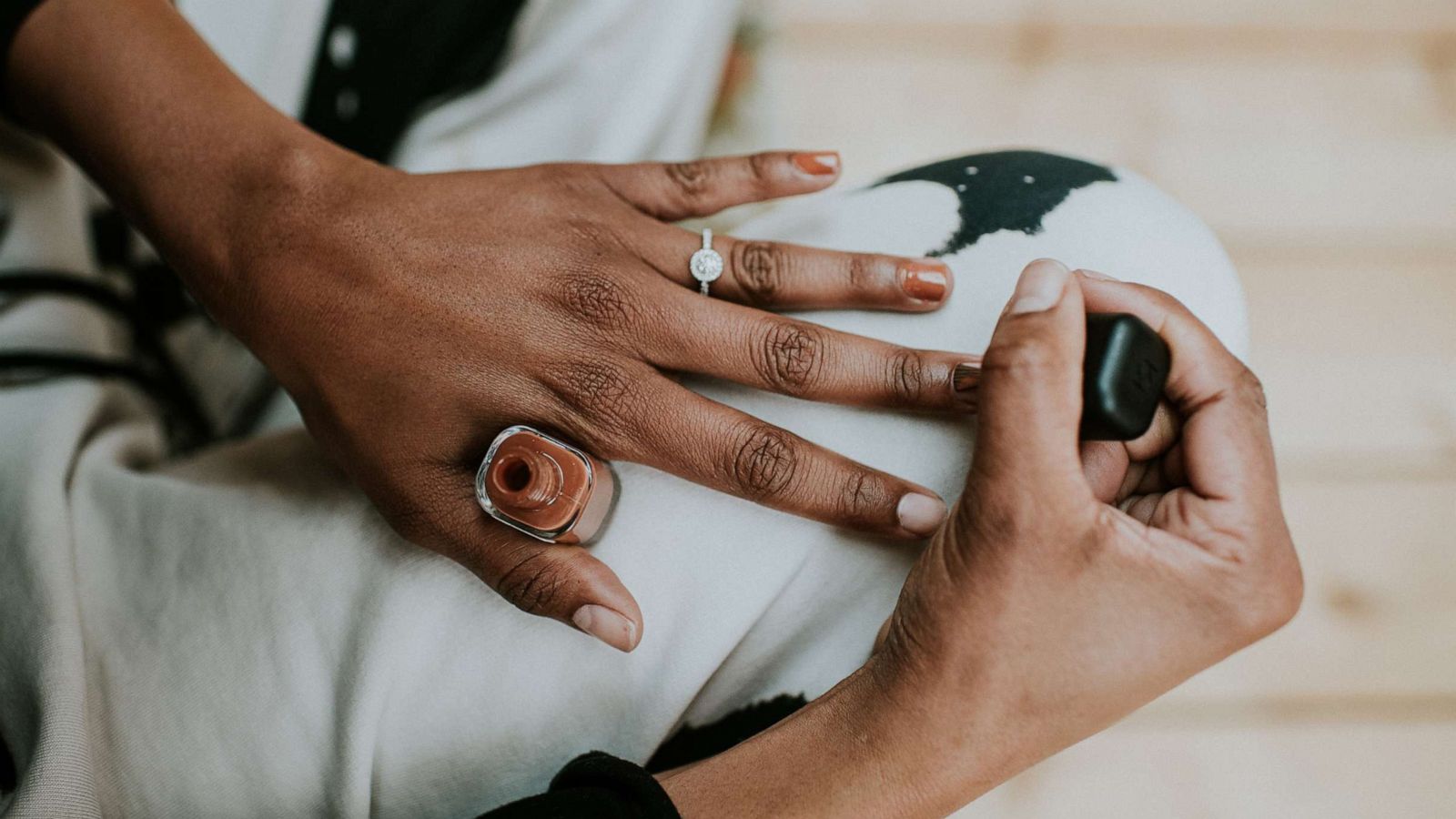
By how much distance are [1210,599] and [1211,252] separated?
0.84ft

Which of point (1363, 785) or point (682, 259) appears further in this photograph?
point (1363, 785)

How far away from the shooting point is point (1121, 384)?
1.52 feet

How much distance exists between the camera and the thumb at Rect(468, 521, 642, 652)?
569 millimetres

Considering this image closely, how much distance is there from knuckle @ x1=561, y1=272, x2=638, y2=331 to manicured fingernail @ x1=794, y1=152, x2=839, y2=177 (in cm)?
18

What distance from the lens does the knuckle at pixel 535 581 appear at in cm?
58

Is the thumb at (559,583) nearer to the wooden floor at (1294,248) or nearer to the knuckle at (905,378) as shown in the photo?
the knuckle at (905,378)

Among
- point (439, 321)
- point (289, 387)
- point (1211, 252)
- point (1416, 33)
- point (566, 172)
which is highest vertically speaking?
point (1416, 33)

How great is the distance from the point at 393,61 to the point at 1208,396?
0.74 m

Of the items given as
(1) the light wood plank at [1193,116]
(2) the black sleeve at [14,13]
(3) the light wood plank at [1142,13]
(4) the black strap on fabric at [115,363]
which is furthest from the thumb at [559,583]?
(3) the light wood plank at [1142,13]

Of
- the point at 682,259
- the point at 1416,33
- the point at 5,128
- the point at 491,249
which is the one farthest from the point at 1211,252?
the point at 1416,33

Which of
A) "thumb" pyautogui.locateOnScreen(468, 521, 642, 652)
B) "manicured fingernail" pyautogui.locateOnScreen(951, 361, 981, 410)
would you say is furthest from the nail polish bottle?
"manicured fingernail" pyautogui.locateOnScreen(951, 361, 981, 410)

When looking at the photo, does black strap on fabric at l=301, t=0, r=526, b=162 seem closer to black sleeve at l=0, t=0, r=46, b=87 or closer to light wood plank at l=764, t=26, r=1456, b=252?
black sleeve at l=0, t=0, r=46, b=87

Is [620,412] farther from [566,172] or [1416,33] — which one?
[1416,33]

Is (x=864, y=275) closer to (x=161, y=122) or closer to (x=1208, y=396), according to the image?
(x=1208, y=396)
